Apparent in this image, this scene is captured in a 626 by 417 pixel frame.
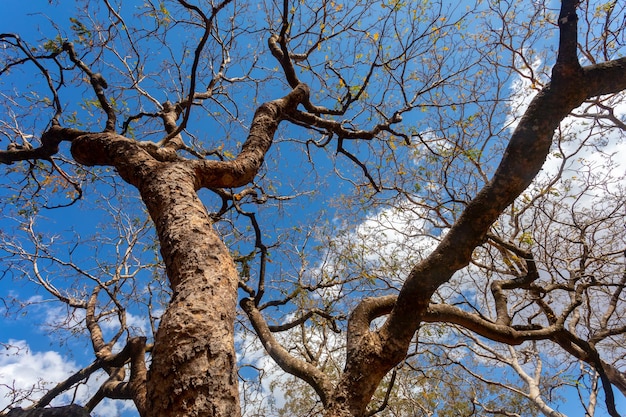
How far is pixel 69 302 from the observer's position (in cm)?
569

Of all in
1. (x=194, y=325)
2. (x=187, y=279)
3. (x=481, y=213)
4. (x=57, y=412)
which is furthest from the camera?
(x=57, y=412)

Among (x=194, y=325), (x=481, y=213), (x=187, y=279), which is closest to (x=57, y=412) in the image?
(x=187, y=279)

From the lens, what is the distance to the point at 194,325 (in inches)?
54.2

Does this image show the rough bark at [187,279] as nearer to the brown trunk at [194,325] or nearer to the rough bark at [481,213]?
the brown trunk at [194,325]

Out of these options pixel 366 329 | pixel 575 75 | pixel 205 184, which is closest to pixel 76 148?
pixel 205 184

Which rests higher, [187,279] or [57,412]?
[187,279]

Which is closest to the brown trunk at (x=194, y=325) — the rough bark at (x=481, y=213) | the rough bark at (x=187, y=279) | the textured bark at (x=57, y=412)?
the rough bark at (x=187, y=279)

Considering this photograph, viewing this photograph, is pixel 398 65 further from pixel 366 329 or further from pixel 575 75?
pixel 366 329

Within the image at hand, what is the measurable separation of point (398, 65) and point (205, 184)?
4.01 metres

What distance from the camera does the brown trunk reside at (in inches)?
47.7

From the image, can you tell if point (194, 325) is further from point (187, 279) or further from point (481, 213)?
point (481, 213)

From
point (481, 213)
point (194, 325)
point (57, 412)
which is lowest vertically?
point (57, 412)

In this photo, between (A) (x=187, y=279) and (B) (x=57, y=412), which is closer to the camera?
(A) (x=187, y=279)

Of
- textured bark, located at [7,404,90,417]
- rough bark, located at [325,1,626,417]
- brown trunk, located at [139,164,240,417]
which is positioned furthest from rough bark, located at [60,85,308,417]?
textured bark, located at [7,404,90,417]
